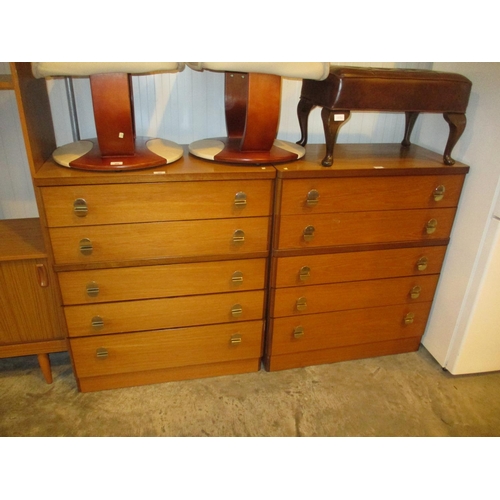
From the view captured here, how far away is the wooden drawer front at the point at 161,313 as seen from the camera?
60.3 inches

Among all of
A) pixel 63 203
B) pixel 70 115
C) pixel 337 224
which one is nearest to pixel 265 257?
pixel 337 224

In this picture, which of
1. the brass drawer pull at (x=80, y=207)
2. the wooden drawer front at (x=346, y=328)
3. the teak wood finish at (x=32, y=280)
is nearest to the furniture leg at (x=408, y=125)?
the wooden drawer front at (x=346, y=328)

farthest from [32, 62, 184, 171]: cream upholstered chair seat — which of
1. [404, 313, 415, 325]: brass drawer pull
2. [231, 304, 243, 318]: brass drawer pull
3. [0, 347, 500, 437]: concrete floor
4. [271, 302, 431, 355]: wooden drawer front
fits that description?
[404, 313, 415, 325]: brass drawer pull

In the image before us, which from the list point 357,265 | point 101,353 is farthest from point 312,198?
point 101,353

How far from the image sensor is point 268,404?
167 cm

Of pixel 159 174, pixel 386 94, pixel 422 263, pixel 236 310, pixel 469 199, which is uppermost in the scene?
pixel 386 94

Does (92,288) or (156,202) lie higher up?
(156,202)

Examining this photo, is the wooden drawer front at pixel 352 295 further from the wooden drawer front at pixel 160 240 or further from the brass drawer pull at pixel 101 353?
the brass drawer pull at pixel 101 353

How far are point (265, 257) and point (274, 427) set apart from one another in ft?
2.16

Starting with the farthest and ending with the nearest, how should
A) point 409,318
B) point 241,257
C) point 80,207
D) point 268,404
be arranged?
point 409,318
point 268,404
point 241,257
point 80,207

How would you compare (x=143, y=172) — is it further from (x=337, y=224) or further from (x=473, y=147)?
(x=473, y=147)

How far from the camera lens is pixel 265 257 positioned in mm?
1597

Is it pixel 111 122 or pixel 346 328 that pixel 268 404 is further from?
pixel 111 122

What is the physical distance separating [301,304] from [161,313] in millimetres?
576
